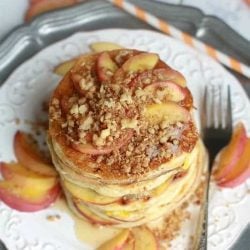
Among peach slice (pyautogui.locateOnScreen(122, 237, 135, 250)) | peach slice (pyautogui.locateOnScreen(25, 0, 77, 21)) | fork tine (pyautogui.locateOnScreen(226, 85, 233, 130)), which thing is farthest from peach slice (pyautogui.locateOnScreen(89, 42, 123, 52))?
peach slice (pyautogui.locateOnScreen(122, 237, 135, 250))

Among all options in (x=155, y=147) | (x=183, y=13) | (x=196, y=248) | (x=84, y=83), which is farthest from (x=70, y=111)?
(x=183, y=13)

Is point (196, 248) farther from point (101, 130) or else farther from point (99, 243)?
point (101, 130)

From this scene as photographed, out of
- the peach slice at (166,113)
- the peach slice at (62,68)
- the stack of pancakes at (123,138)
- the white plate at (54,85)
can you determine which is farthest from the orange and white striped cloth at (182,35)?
the peach slice at (166,113)

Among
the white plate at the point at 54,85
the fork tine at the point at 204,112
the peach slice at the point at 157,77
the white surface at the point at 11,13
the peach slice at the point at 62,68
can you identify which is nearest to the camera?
the peach slice at the point at 157,77

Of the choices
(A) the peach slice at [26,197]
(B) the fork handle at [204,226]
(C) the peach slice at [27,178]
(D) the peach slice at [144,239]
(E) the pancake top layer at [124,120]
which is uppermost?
(E) the pancake top layer at [124,120]

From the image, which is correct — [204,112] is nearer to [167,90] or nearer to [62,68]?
[167,90]

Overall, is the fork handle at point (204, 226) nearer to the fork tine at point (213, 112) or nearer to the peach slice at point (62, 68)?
the fork tine at point (213, 112)
